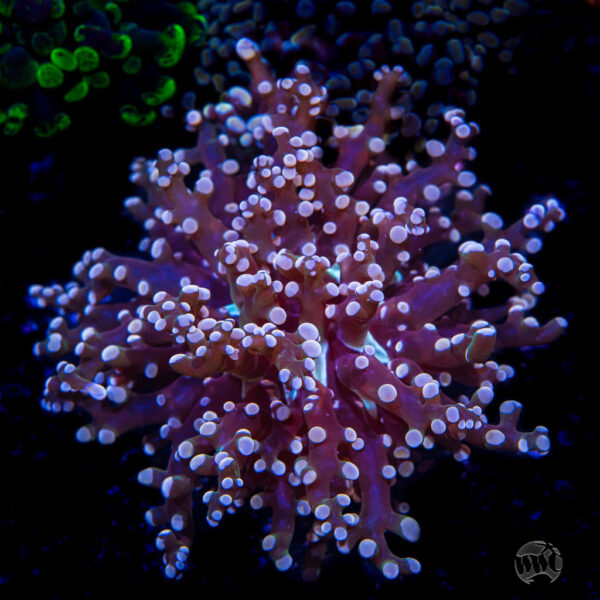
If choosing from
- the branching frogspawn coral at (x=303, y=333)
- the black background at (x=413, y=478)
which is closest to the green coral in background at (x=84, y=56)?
the black background at (x=413, y=478)

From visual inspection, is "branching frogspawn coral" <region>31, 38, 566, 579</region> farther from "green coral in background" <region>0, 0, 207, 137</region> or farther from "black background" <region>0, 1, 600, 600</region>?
"green coral in background" <region>0, 0, 207, 137</region>

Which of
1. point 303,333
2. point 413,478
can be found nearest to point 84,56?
point 303,333

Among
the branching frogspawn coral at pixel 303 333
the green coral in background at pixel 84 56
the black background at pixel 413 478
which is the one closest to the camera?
the branching frogspawn coral at pixel 303 333

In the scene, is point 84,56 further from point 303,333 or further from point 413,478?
point 413,478

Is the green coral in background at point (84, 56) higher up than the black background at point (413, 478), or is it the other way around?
the green coral in background at point (84, 56)

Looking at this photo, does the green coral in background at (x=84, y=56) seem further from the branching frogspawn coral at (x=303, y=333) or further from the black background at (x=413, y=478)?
the branching frogspawn coral at (x=303, y=333)
